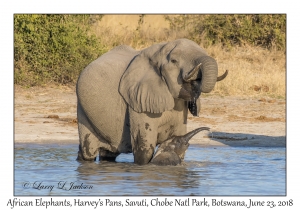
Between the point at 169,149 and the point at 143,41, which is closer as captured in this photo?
the point at 169,149

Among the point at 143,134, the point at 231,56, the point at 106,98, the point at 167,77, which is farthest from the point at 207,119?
the point at 231,56

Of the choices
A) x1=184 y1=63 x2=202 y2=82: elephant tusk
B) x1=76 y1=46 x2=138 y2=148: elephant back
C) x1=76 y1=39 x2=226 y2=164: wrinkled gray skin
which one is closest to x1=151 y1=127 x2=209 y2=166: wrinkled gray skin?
x1=76 y1=39 x2=226 y2=164: wrinkled gray skin

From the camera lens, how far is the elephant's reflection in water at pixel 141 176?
28.5 feet

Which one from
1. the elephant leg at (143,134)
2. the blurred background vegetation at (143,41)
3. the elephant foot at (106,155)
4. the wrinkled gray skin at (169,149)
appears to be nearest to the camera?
the elephant leg at (143,134)

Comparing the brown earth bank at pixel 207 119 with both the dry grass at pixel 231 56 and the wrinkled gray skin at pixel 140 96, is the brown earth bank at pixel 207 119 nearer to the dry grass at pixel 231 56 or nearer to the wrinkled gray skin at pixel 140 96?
the dry grass at pixel 231 56

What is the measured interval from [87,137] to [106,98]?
68 cm

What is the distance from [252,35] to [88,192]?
10493 mm

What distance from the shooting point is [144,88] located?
9.06 meters

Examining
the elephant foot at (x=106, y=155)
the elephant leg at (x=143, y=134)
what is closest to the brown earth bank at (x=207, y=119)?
the elephant foot at (x=106, y=155)

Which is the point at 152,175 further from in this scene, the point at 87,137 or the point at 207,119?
the point at 207,119

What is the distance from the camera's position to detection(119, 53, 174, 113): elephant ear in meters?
8.90

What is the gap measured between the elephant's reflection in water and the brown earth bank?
2107 mm

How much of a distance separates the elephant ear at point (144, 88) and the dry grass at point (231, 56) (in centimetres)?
564
